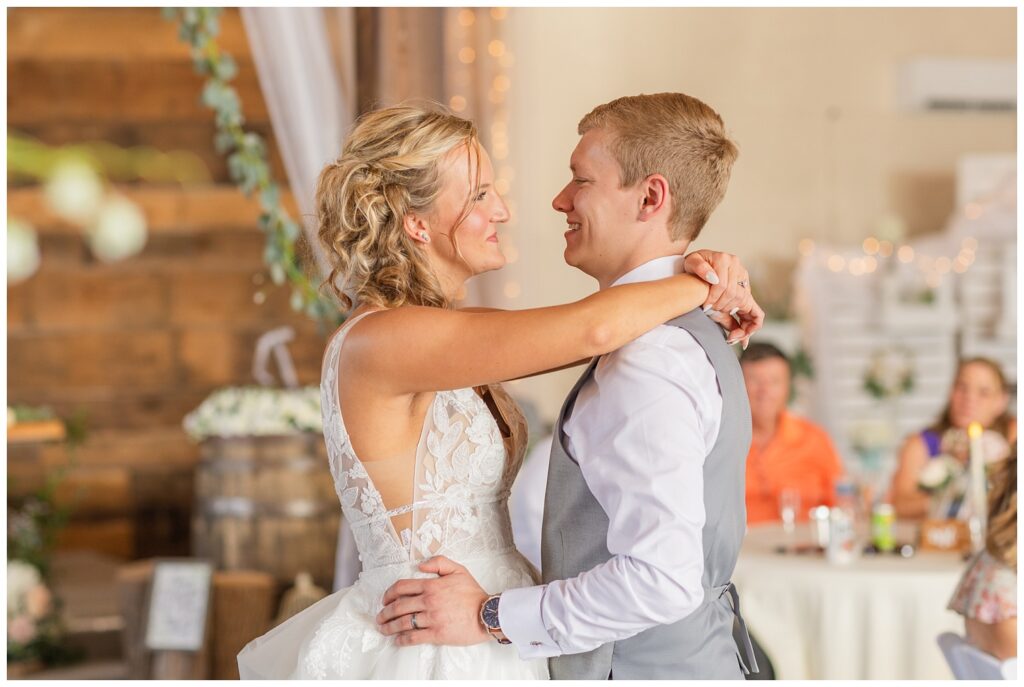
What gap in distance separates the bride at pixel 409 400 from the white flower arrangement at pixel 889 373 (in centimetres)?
545

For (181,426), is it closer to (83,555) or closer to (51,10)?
(83,555)

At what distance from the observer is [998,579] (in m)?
2.62

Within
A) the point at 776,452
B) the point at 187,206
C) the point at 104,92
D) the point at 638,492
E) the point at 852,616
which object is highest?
the point at 104,92

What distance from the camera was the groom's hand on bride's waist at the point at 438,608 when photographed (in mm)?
1473

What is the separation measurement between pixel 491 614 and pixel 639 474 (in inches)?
11.3

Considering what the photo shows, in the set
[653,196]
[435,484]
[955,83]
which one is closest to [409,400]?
[435,484]

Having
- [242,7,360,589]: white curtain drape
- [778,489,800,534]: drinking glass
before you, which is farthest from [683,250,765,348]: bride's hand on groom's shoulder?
[778,489,800,534]: drinking glass

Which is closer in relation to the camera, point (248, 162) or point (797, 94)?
point (248, 162)

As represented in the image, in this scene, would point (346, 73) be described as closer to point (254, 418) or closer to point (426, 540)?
point (254, 418)

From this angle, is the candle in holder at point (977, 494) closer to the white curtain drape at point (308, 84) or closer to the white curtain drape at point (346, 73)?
the white curtain drape at point (346, 73)

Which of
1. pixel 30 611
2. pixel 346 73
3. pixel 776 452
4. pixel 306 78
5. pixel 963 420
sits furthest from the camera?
pixel 963 420

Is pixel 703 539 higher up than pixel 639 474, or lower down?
lower down

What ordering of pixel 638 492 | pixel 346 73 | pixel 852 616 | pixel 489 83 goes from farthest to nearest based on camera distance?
pixel 489 83, pixel 346 73, pixel 852 616, pixel 638 492

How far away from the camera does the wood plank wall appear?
5848 millimetres
